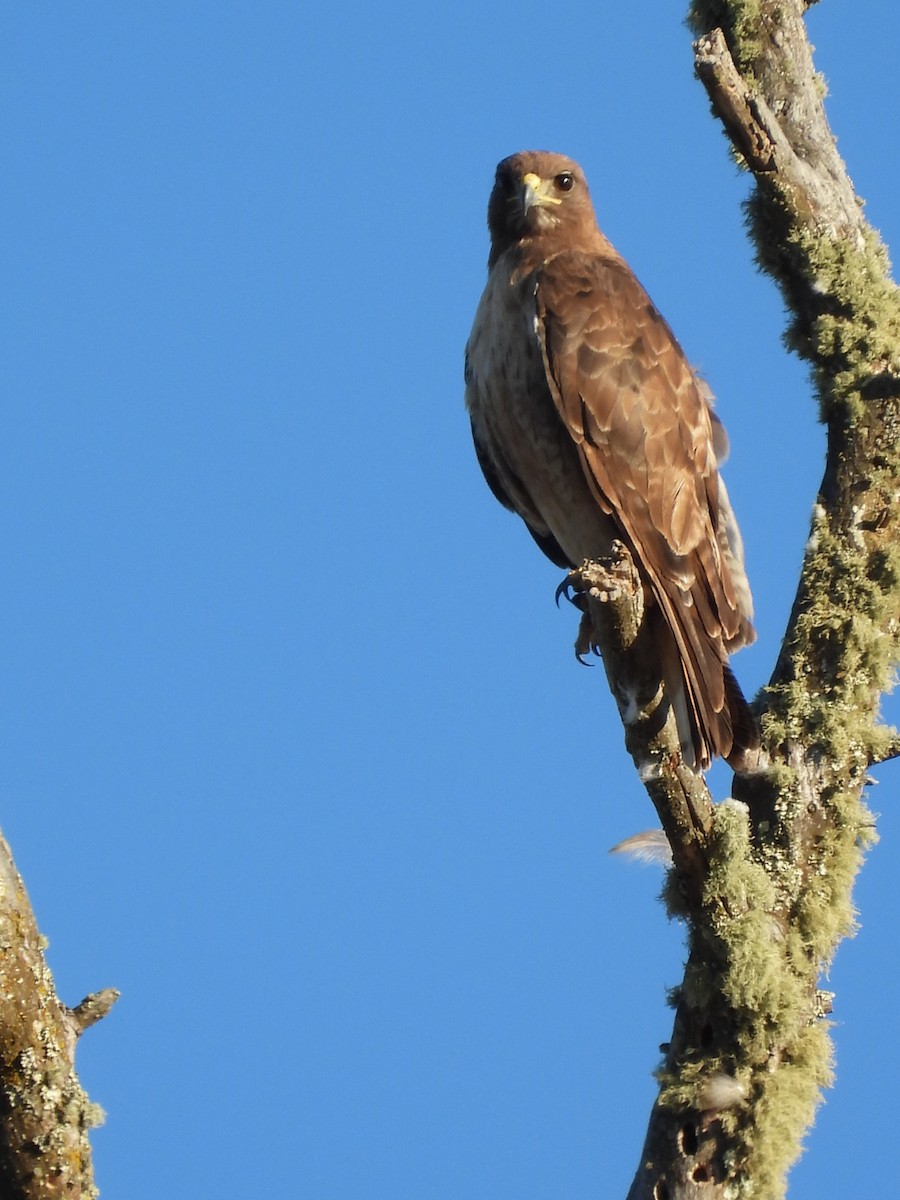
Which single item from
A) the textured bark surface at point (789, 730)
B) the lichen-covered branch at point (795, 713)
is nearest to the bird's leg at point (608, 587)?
the textured bark surface at point (789, 730)

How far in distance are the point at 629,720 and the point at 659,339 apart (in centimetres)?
187

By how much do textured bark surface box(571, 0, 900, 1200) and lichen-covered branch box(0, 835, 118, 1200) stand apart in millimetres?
1509

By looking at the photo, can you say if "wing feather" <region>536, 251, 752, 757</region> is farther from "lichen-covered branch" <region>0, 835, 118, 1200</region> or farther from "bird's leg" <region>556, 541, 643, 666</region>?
"lichen-covered branch" <region>0, 835, 118, 1200</region>

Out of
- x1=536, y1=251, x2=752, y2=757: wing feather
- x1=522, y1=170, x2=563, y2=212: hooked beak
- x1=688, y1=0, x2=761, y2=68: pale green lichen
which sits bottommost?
x1=536, y1=251, x2=752, y2=757: wing feather

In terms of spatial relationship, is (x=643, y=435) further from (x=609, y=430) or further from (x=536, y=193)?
(x=536, y=193)

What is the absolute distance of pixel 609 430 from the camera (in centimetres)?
505

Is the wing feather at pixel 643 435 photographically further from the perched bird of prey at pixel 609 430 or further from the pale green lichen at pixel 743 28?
the pale green lichen at pixel 743 28

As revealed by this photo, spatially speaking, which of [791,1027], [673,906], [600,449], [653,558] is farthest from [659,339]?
[791,1027]

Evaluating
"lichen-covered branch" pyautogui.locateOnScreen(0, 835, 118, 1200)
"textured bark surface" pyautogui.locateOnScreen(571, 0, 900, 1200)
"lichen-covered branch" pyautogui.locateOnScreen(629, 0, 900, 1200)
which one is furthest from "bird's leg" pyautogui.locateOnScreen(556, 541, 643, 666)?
"lichen-covered branch" pyautogui.locateOnScreen(0, 835, 118, 1200)

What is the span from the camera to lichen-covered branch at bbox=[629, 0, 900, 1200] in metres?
3.82

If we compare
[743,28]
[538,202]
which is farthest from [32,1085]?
[538,202]

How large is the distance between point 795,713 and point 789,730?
0.05 meters

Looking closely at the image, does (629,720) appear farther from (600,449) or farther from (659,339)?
(659,339)

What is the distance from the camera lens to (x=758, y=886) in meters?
3.87
